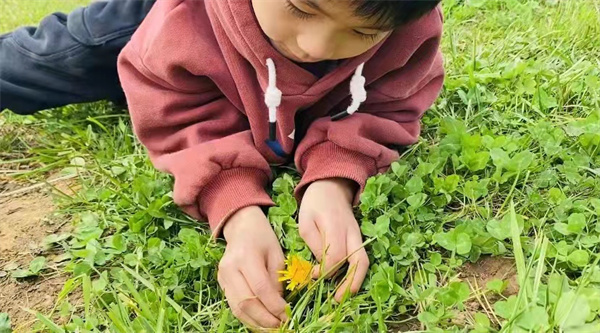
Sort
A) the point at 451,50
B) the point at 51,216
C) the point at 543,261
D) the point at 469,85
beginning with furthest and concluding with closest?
the point at 451,50 → the point at 469,85 → the point at 51,216 → the point at 543,261

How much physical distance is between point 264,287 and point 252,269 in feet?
0.17

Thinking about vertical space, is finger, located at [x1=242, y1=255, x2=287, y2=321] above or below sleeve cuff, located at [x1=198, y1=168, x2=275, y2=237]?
below

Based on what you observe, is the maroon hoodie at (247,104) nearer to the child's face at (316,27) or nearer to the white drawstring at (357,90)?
the white drawstring at (357,90)

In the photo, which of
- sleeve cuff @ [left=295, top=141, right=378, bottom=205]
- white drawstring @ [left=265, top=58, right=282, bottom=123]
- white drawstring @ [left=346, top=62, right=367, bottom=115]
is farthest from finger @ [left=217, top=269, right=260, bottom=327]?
white drawstring @ [left=346, top=62, right=367, bottom=115]

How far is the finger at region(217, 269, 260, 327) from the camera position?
A: 1.40 meters

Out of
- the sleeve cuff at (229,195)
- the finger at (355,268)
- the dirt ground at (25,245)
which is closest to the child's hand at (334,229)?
the finger at (355,268)

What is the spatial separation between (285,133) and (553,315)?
77 centimetres

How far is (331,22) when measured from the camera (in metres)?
1.28

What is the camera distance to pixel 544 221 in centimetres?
152

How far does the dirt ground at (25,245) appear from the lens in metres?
1.56

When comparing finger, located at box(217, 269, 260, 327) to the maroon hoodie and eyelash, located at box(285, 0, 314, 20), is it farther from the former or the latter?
eyelash, located at box(285, 0, 314, 20)

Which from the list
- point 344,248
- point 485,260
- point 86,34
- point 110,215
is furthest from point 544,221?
point 86,34

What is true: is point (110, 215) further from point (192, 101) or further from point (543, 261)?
point (543, 261)

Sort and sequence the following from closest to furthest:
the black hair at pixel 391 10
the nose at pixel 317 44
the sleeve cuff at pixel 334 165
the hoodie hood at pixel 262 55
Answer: the black hair at pixel 391 10 → the nose at pixel 317 44 → the hoodie hood at pixel 262 55 → the sleeve cuff at pixel 334 165
